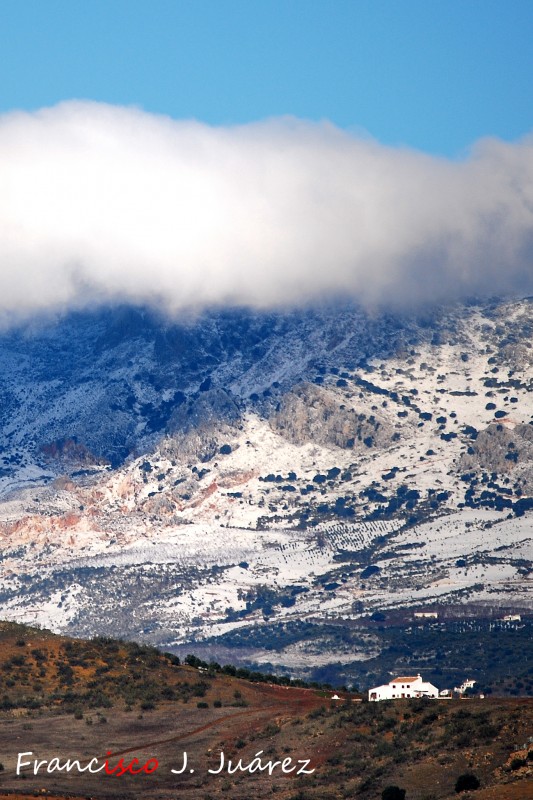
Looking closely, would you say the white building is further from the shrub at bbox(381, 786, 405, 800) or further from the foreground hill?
the shrub at bbox(381, 786, 405, 800)

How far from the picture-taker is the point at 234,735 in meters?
110

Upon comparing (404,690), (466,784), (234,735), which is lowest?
(466,784)

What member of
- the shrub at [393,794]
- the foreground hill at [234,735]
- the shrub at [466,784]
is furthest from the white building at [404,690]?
the shrub at [466,784]

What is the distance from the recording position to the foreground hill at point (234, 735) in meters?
95.2

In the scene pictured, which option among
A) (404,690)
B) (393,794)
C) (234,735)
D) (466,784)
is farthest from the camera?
(404,690)

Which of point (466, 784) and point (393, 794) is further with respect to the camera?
point (466, 784)

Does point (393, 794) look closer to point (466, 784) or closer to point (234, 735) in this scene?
point (466, 784)

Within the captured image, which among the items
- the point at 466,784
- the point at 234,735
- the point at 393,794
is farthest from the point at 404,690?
the point at 393,794

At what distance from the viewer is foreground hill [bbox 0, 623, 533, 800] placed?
95188 millimetres

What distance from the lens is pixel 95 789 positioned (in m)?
96.1

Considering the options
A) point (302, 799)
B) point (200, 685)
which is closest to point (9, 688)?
point (200, 685)

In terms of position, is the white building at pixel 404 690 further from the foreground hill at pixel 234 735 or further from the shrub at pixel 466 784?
the shrub at pixel 466 784

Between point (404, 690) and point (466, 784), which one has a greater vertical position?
point (404, 690)

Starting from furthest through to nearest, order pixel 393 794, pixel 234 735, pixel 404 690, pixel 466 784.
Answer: pixel 404 690
pixel 234 735
pixel 466 784
pixel 393 794
